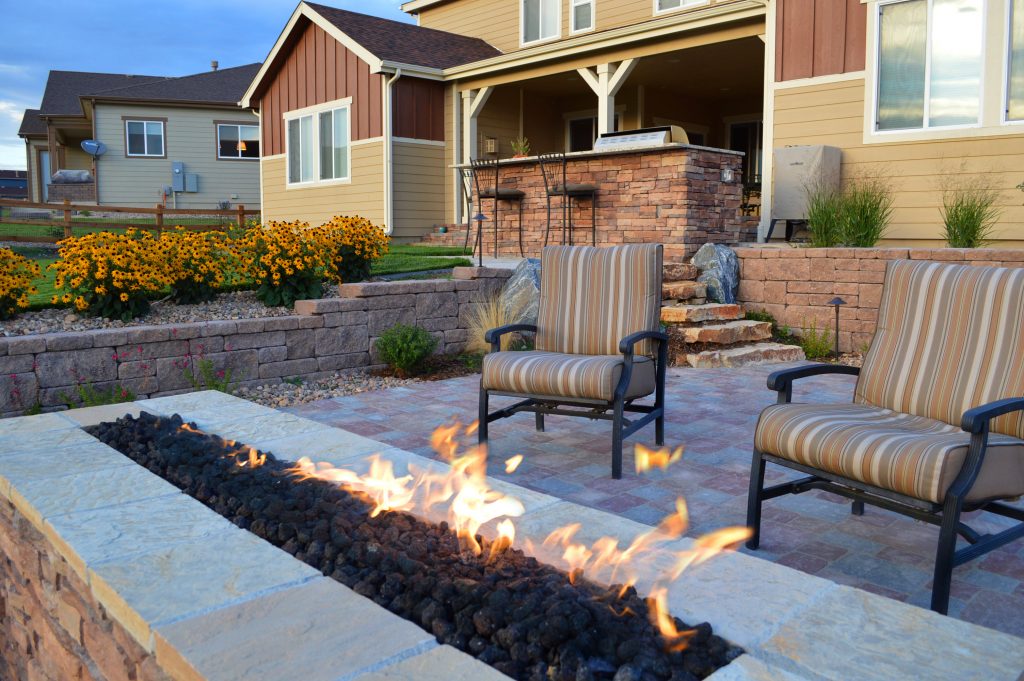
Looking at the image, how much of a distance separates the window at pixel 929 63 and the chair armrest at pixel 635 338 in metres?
6.05

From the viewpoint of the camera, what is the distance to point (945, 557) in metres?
2.45

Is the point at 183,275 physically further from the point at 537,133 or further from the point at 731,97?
the point at 731,97

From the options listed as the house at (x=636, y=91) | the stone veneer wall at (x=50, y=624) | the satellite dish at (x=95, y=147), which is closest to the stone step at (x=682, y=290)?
the house at (x=636, y=91)

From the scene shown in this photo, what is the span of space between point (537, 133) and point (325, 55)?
13.7 ft

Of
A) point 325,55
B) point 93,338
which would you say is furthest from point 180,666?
point 325,55

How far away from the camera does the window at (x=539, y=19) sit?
14719mm

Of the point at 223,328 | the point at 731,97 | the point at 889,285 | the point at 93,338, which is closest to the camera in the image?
the point at 889,285

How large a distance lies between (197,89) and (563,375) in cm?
2284

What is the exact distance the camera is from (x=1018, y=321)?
9.67 feet

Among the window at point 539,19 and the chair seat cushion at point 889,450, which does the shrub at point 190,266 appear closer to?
the chair seat cushion at point 889,450

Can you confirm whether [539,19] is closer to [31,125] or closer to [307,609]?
[307,609]

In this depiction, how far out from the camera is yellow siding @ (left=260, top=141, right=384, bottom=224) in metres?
14.0

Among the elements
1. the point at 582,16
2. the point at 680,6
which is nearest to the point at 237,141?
the point at 582,16

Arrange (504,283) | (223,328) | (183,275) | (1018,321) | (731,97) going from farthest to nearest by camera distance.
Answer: (731,97) < (504,283) < (183,275) < (223,328) < (1018,321)
